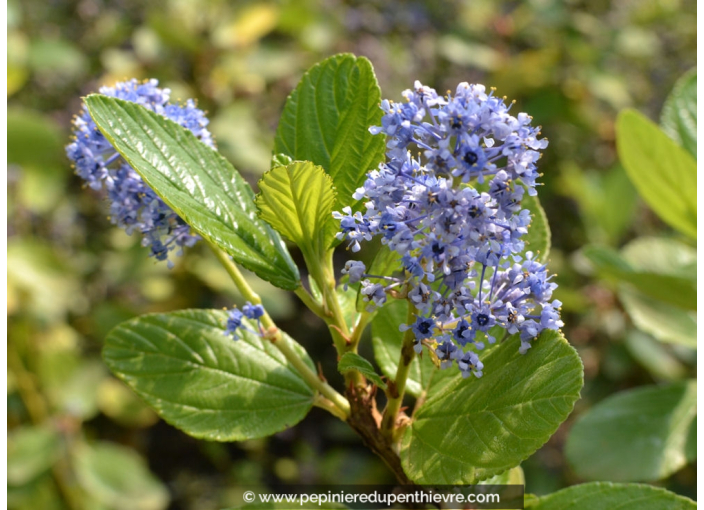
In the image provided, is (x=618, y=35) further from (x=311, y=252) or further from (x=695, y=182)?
(x=311, y=252)

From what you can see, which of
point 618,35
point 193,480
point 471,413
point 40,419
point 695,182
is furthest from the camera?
point 618,35

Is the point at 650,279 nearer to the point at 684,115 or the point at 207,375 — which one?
the point at 684,115

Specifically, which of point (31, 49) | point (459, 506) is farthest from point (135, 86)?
point (31, 49)

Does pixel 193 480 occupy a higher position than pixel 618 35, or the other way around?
pixel 618 35

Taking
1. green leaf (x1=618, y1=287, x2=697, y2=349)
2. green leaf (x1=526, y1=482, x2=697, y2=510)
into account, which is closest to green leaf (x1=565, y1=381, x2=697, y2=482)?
green leaf (x1=618, y1=287, x2=697, y2=349)

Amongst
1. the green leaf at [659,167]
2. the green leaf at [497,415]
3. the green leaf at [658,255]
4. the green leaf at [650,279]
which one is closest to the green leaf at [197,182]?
the green leaf at [497,415]

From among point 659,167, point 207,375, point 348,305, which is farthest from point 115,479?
point 659,167
